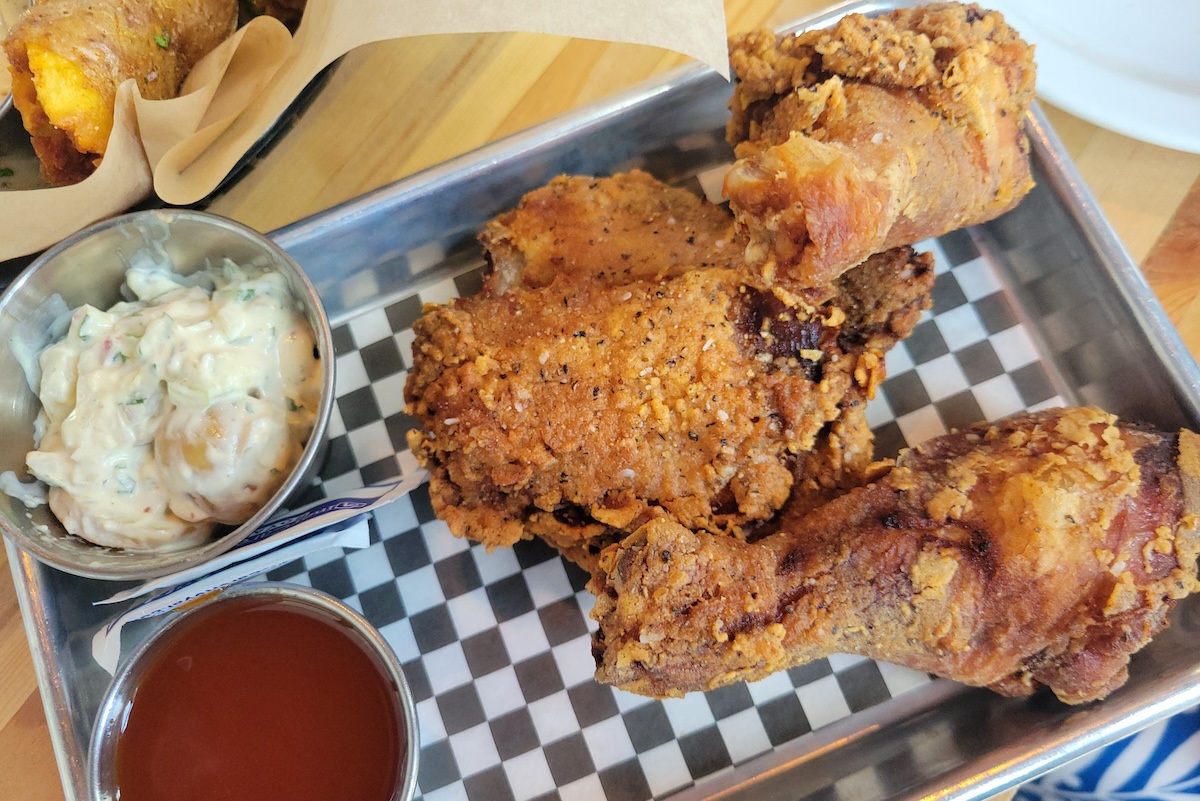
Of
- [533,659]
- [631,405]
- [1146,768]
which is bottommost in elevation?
[1146,768]

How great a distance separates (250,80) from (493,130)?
0.53m

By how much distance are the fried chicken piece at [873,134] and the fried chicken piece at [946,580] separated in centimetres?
47

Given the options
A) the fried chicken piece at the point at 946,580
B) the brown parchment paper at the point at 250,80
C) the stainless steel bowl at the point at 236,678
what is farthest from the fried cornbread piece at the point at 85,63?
the fried chicken piece at the point at 946,580

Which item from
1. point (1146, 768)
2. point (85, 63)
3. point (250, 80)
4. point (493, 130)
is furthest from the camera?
point (493, 130)

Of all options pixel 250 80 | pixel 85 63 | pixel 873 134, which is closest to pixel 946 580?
pixel 873 134

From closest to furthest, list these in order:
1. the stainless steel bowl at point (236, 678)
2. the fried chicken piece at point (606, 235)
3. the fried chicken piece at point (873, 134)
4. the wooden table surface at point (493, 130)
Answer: the fried chicken piece at point (873, 134)
the stainless steel bowl at point (236, 678)
the fried chicken piece at point (606, 235)
the wooden table surface at point (493, 130)

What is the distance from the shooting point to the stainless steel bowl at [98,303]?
1.40m

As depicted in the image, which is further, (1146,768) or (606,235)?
(1146,768)

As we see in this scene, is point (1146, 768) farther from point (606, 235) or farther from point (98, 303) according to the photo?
point (98, 303)

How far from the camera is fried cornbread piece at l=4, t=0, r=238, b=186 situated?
4.87 feet

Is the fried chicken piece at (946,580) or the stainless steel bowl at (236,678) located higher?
the stainless steel bowl at (236,678)

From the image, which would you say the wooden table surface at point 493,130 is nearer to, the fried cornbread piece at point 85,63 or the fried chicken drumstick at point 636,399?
the fried cornbread piece at point 85,63

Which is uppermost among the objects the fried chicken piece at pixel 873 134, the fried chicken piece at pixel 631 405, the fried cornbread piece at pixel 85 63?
the fried cornbread piece at pixel 85 63

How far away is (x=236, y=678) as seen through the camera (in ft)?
5.03
